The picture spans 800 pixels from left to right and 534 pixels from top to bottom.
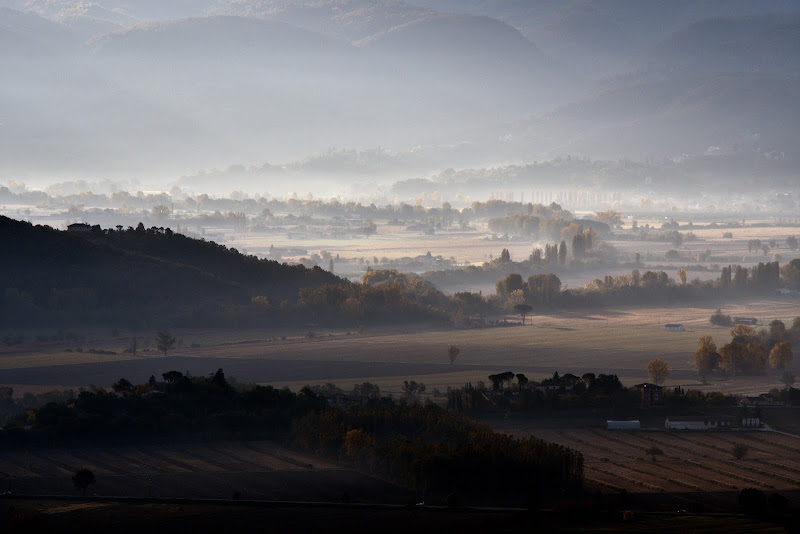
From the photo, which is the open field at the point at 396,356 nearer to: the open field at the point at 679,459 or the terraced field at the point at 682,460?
the open field at the point at 679,459

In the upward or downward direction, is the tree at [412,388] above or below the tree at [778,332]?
below

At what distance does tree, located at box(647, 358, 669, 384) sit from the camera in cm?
4943

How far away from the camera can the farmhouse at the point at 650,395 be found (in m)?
42.7

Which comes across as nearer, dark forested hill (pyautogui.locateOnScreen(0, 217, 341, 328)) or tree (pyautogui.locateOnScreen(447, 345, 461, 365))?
tree (pyautogui.locateOnScreen(447, 345, 461, 365))

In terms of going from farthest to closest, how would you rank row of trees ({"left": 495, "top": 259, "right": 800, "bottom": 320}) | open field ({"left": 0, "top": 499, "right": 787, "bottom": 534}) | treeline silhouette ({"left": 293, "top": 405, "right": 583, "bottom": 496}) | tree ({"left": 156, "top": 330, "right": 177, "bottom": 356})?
row of trees ({"left": 495, "top": 259, "right": 800, "bottom": 320}), tree ({"left": 156, "top": 330, "right": 177, "bottom": 356}), treeline silhouette ({"left": 293, "top": 405, "right": 583, "bottom": 496}), open field ({"left": 0, "top": 499, "right": 787, "bottom": 534})

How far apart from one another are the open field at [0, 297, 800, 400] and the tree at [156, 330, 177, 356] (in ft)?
1.99

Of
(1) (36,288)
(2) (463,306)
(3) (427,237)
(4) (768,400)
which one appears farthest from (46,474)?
(3) (427,237)

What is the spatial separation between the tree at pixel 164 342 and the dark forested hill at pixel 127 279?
674 centimetres

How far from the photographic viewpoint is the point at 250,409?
3900cm

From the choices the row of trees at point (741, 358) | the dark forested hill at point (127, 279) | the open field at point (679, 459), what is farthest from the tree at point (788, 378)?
the dark forested hill at point (127, 279)

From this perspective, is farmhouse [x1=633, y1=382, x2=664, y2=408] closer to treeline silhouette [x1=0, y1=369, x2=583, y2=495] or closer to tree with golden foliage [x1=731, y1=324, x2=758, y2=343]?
treeline silhouette [x1=0, y1=369, x2=583, y2=495]

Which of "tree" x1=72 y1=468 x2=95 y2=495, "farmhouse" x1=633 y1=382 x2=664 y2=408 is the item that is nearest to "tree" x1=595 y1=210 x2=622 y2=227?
"farmhouse" x1=633 y1=382 x2=664 y2=408

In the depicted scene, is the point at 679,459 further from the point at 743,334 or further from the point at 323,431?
the point at 743,334

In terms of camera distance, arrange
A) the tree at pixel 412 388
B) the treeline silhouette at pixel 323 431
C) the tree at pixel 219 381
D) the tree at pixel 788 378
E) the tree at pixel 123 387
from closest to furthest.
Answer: the treeline silhouette at pixel 323 431, the tree at pixel 123 387, the tree at pixel 219 381, the tree at pixel 412 388, the tree at pixel 788 378
